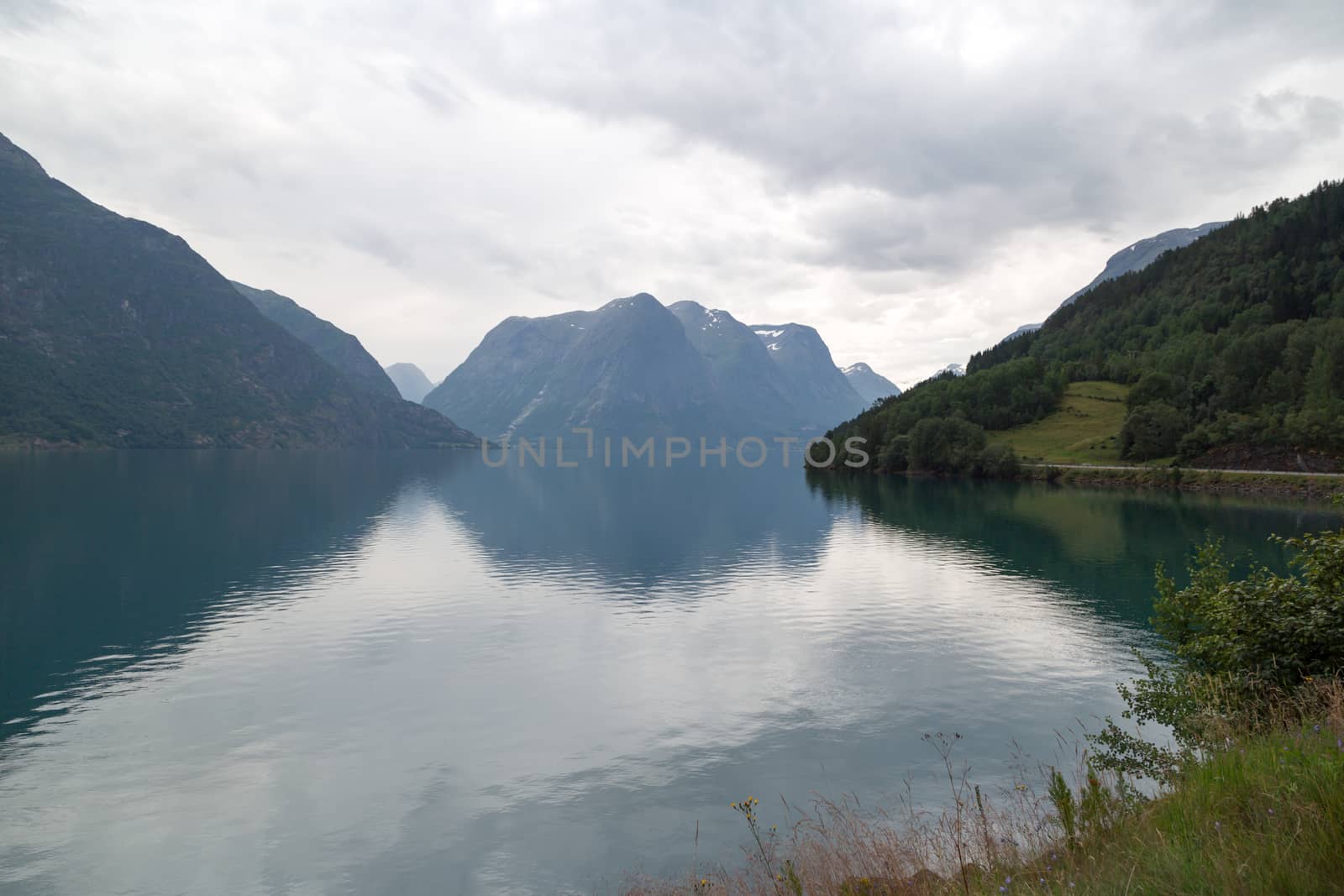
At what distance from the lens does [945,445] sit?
593 feet

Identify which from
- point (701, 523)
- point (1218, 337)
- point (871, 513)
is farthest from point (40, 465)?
point (1218, 337)

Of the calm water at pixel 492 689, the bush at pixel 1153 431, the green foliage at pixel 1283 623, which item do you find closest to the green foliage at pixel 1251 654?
the green foliage at pixel 1283 623

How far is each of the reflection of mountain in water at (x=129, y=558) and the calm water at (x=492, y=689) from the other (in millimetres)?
406

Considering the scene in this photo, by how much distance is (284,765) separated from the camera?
26125 mm

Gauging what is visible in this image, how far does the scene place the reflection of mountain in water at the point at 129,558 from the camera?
132ft

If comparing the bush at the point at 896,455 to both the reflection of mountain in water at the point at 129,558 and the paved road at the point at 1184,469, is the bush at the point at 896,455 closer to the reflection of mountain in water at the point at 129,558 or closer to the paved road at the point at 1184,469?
the paved road at the point at 1184,469

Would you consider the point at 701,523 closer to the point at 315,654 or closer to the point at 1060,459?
the point at 315,654

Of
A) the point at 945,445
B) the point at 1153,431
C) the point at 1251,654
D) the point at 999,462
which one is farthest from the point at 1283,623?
the point at 945,445

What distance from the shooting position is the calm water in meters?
21.2

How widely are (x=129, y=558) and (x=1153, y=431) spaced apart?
170m

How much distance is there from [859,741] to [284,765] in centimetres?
2014

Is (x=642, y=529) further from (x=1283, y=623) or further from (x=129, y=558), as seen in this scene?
(x=1283, y=623)

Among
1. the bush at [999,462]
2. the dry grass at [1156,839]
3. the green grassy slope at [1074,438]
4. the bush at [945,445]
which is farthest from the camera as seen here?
the bush at [945,445]

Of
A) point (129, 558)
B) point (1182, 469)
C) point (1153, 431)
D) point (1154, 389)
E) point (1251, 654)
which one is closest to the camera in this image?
point (1251, 654)
